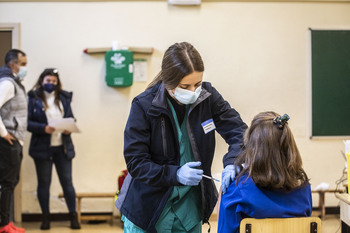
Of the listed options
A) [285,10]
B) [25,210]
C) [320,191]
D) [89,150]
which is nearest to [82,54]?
[89,150]

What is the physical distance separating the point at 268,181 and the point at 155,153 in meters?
0.44

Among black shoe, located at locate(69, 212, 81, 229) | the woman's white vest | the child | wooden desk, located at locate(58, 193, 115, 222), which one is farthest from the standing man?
the child

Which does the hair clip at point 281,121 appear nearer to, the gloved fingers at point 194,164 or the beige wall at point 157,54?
the gloved fingers at point 194,164

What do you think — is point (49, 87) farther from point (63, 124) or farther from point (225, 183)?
point (225, 183)

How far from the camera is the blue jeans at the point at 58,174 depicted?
4395 mm

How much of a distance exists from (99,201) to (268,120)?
11.0 feet

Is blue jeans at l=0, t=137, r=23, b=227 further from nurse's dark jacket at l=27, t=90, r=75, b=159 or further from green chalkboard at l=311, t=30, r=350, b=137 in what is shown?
green chalkboard at l=311, t=30, r=350, b=137

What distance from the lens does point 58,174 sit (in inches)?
176

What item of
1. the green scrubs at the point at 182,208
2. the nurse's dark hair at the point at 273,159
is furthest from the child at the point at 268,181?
the green scrubs at the point at 182,208

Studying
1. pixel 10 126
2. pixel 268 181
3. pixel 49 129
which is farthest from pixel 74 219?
pixel 268 181

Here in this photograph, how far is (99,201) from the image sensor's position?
482cm

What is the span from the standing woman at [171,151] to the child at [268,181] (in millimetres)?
134

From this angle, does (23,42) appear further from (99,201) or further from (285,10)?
(285,10)

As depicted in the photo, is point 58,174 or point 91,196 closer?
point 58,174
